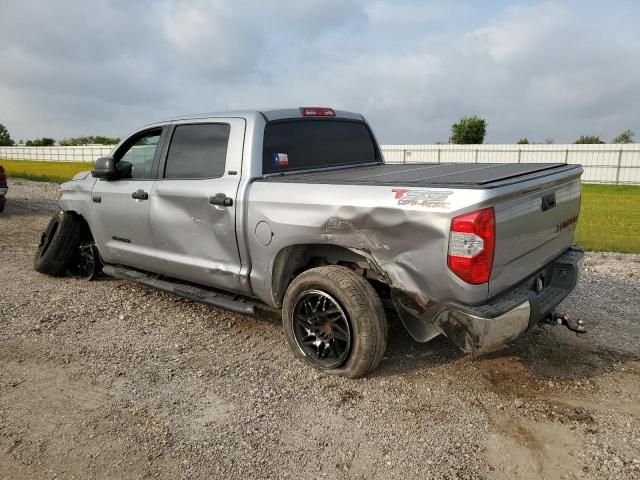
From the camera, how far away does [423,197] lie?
290 centimetres

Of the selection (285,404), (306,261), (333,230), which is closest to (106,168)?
(306,261)

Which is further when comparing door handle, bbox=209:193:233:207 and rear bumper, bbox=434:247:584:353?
door handle, bbox=209:193:233:207

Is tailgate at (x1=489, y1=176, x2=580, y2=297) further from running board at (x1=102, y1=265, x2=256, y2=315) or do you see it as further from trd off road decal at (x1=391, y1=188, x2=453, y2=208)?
running board at (x1=102, y1=265, x2=256, y2=315)

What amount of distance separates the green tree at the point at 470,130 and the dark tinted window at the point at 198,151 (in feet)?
148

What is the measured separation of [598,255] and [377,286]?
512cm

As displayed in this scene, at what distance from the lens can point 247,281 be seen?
398 cm

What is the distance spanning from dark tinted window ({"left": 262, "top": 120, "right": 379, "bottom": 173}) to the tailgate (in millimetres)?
1905

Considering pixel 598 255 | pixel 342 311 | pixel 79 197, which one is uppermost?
pixel 79 197

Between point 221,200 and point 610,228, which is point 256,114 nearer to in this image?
point 221,200

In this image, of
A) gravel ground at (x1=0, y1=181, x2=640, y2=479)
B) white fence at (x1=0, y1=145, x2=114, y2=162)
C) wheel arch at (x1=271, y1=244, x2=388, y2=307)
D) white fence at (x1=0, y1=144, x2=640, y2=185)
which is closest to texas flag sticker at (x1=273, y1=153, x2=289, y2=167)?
wheel arch at (x1=271, y1=244, x2=388, y2=307)

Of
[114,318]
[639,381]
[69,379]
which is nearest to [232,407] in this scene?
[69,379]

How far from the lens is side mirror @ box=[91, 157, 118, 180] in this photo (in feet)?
16.1

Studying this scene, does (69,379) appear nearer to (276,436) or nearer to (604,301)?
(276,436)

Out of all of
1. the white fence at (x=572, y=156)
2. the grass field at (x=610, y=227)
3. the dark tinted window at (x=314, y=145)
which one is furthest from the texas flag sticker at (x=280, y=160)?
the white fence at (x=572, y=156)
